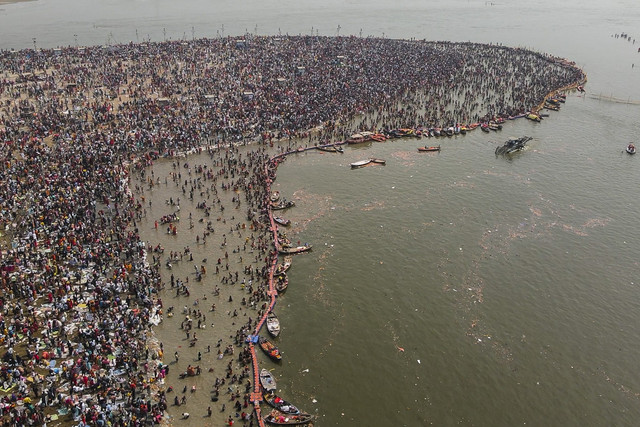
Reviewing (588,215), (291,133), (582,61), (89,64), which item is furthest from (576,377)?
(582,61)

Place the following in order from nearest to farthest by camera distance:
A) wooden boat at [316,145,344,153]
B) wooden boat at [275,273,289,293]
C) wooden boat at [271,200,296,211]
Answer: wooden boat at [275,273,289,293] < wooden boat at [271,200,296,211] < wooden boat at [316,145,344,153]

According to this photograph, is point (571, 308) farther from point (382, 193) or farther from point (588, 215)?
point (382, 193)

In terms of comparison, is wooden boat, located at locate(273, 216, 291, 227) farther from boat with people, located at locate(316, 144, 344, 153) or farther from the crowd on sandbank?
boat with people, located at locate(316, 144, 344, 153)

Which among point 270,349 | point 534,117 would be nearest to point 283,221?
point 270,349

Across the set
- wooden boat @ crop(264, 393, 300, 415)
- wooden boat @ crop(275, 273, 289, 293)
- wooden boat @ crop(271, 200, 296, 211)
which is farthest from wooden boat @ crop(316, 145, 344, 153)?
wooden boat @ crop(264, 393, 300, 415)

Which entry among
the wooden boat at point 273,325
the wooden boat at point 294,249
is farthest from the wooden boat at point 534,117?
the wooden boat at point 273,325

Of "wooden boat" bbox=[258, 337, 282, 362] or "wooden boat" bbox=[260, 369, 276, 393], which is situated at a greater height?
"wooden boat" bbox=[258, 337, 282, 362]

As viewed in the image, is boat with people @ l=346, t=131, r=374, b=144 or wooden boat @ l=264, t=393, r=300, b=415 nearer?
wooden boat @ l=264, t=393, r=300, b=415
